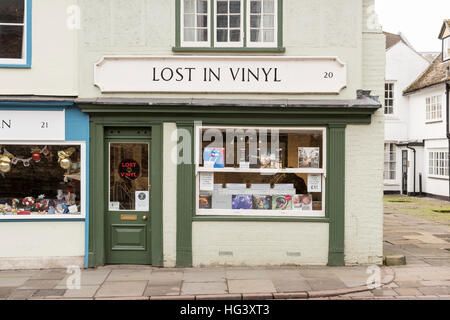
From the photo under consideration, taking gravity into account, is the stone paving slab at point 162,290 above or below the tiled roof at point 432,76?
below

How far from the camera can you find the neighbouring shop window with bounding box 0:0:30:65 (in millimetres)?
9414

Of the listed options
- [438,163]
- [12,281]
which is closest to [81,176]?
[12,281]

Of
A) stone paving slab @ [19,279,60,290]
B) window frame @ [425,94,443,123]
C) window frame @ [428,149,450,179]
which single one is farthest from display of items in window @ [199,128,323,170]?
window frame @ [425,94,443,123]

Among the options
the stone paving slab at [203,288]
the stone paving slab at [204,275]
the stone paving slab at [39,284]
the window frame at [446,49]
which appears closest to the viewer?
the stone paving slab at [203,288]

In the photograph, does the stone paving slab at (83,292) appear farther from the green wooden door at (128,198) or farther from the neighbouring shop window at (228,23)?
the neighbouring shop window at (228,23)

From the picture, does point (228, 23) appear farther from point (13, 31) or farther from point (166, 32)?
point (13, 31)

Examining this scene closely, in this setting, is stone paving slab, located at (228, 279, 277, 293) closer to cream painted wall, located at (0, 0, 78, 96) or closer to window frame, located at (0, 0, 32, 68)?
cream painted wall, located at (0, 0, 78, 96)

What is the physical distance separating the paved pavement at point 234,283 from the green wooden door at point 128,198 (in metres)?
0.37

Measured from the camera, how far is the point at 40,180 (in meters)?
9.54

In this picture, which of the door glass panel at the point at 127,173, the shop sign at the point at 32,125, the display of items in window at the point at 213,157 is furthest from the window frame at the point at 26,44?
the display of items in window at the point at 213,157

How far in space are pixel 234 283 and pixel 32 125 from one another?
4.97 meters

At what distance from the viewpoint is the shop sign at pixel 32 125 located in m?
9.27

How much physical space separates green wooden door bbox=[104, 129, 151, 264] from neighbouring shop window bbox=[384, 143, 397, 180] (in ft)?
67.5

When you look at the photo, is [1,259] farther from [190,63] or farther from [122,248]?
[190,63]
